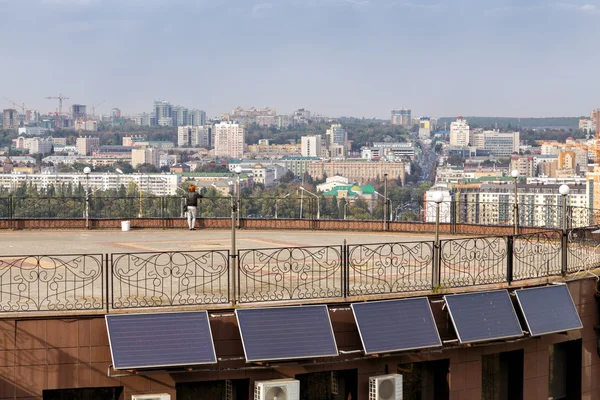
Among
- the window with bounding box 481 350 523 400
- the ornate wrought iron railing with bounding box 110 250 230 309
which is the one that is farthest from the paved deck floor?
the window with bounding box 481 350 523 400

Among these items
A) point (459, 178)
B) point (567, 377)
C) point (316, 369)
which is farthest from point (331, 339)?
point (459, 178)

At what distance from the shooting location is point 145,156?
18462 cm

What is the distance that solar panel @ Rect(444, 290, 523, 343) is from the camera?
453 inches

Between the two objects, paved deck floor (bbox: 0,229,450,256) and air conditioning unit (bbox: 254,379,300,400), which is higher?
paved deck floor (bbox: 0,229,450,256)

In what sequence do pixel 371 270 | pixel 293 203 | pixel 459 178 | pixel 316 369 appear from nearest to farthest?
pixel 316 369 → pixel 371 270 → pixel 293 203 → pixel 459 178

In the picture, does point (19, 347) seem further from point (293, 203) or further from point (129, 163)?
point (129, 163)

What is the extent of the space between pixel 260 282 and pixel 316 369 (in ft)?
8.03

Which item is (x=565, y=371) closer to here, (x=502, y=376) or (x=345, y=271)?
(x=502, y=376)

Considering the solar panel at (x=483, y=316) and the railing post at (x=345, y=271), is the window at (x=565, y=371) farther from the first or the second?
the railing post at (x=345, y=271)

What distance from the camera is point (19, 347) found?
32.9 ft

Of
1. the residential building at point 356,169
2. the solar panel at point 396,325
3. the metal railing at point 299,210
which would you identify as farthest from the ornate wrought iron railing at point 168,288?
the residential building at point 356,169

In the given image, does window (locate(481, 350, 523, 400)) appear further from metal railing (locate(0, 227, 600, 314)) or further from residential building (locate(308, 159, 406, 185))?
residential building (locate(308, 159, 406, 185))

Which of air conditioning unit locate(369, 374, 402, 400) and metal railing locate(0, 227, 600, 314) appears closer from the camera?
air conditioning unit locate(369, 374, 402, 400)

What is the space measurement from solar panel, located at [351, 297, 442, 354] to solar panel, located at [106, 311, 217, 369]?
1.69 meters
